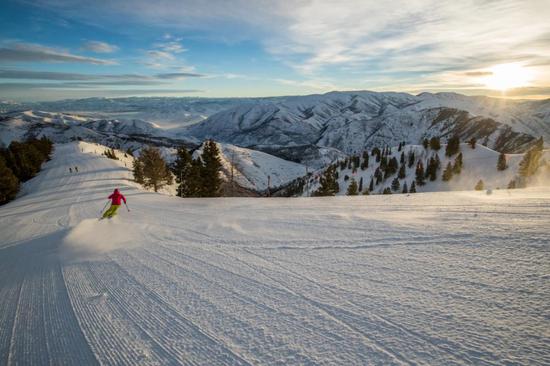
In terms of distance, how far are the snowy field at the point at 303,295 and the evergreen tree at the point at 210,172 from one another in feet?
86.8

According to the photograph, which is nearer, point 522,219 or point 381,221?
point 522,219

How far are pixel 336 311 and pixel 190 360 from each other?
2.28 m

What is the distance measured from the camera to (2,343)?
452 cm

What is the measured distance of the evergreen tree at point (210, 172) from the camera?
35.4 meters


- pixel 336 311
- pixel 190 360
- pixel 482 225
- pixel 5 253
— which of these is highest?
pixel 482 225

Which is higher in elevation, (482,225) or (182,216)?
(482,225)

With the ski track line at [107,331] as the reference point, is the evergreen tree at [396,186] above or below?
below

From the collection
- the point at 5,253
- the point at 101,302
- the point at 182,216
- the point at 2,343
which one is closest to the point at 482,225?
the point at 101,302

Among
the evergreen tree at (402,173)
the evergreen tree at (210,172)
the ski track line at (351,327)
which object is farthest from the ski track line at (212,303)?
the evergreen tree at (402,173)

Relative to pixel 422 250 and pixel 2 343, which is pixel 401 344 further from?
pixel 2 343

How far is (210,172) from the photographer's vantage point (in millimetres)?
35875

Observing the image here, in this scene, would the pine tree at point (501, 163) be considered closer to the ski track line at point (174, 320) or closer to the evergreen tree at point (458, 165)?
the evergreen tree at point (458, 165)

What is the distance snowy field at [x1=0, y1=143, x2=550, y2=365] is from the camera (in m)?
3.61

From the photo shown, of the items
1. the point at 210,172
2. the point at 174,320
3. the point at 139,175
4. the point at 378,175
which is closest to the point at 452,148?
the point at 378,175
